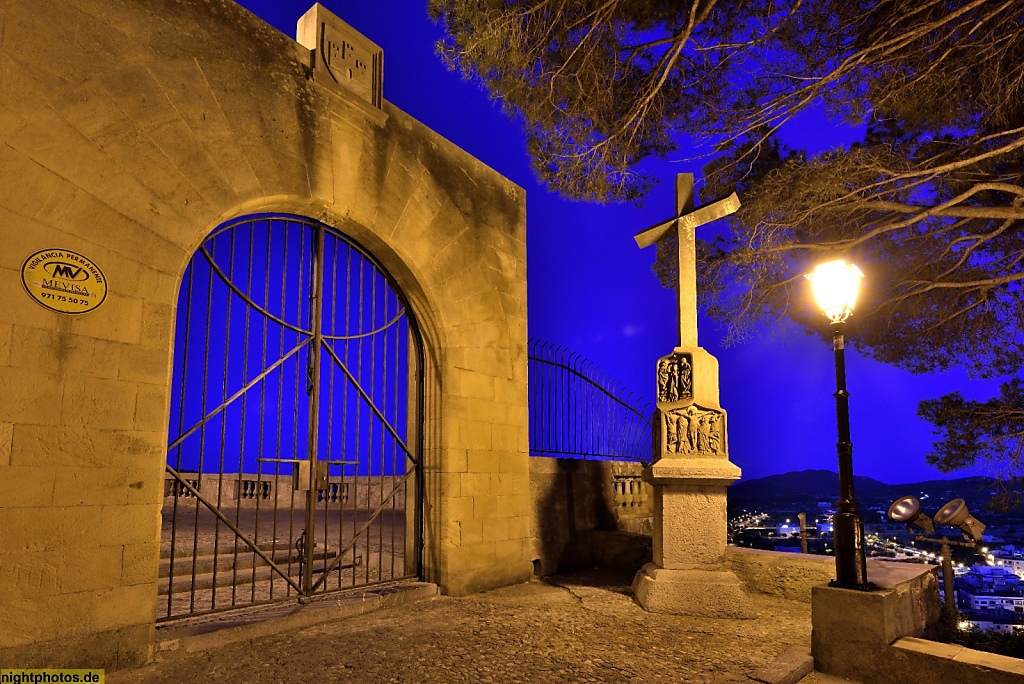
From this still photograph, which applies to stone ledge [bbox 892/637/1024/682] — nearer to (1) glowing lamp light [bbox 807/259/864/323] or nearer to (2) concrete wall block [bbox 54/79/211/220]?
(1) glowing lamp light [bbox 807/259/864/323]

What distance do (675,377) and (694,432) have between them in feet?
1.72

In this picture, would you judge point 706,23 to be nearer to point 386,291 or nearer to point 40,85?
point 386,291

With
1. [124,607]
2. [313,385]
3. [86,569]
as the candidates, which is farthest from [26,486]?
[313,385]

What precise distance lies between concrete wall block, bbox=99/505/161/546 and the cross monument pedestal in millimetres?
3846

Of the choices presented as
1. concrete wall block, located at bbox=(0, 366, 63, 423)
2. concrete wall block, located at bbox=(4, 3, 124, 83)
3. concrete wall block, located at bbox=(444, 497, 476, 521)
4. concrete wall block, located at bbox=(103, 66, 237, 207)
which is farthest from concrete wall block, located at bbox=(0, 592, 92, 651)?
concrete wall block, located at bbox=(444, 497, 476, 521)

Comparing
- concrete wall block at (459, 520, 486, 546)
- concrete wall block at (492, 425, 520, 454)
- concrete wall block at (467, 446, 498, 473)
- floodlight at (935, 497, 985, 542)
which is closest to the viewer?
concrete wall block at (459, 520, 486, 546)

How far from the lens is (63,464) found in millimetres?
3453

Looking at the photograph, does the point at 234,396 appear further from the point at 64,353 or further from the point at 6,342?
the point at 6,342

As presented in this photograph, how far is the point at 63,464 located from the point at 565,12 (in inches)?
218

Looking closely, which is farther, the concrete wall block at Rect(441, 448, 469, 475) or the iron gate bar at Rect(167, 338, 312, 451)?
the concrete wall block at Rect(441, 448, 469, 475)

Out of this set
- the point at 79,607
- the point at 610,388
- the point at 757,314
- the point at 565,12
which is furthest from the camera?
the point at 610,388

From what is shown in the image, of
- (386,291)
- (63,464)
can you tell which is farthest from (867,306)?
(63,464)

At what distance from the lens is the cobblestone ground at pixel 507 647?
369 cm

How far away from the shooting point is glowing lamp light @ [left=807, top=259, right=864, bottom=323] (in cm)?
437
